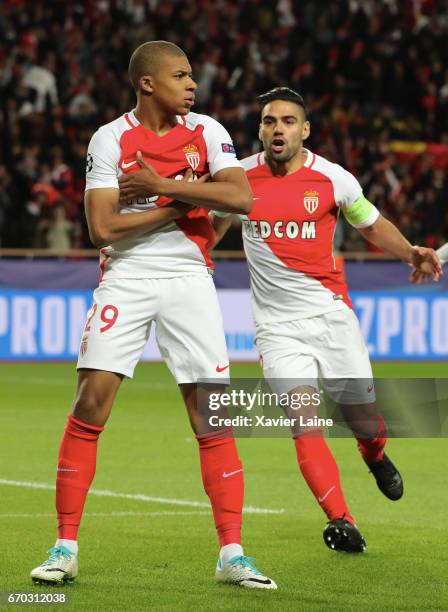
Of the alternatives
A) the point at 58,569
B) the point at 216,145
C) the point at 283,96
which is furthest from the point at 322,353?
the point at 58,569

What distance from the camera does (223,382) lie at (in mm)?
5781

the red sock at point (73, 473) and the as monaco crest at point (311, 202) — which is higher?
the as monaco crest at point (311, 202)

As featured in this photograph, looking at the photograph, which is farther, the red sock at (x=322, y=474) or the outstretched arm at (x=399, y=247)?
the outstretched arm at (x=399, y=247)

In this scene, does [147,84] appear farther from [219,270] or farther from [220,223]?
[219,270]

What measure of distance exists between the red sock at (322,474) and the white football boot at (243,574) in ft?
3.30

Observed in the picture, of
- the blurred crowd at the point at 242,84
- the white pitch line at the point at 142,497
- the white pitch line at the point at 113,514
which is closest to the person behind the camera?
the white pitch line at the point at 113,514

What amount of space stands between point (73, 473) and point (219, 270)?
13079mm

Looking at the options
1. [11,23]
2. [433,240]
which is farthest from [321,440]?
[11,23]

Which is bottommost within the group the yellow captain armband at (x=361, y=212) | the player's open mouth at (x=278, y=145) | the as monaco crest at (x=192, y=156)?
the yellow captain armband at (x=361, y=212)

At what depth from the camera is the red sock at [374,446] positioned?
740cm

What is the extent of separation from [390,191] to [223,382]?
16771mm

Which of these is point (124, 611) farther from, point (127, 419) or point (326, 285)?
point (127, 419)

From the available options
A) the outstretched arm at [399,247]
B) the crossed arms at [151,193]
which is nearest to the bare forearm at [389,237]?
the outstretched arm at [399,247]

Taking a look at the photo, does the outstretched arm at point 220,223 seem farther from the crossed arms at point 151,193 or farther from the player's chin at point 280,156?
the crossed arms at point 151,193
